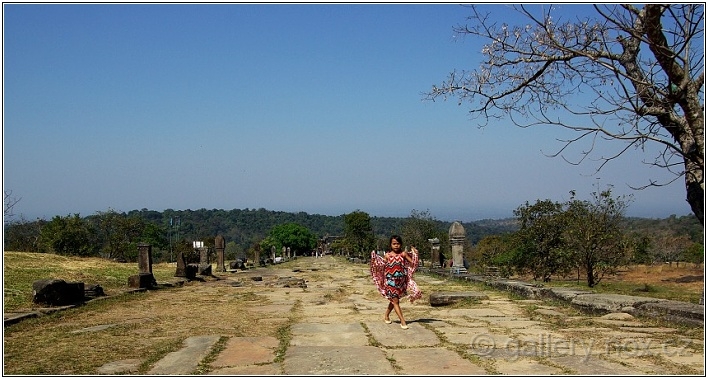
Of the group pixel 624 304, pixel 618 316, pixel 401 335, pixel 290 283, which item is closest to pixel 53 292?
pixel 401 335

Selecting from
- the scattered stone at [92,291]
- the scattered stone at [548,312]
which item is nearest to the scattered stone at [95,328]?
the scattered stone at [92,291]

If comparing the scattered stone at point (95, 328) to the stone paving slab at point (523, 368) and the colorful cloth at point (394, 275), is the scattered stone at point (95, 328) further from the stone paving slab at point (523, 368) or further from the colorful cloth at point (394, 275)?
the stone paving slab at point (523, 368)

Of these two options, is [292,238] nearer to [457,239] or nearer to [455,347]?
[457,239]

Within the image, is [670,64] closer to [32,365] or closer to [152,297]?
[32,365]

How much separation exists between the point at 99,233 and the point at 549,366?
5150 cm

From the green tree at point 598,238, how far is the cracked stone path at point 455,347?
896 cm

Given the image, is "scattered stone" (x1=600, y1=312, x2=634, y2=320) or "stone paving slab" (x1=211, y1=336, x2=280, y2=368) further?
"scattered stone" (x1=600, y1=312, x2=634, y2=320)

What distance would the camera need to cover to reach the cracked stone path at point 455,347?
5148mm

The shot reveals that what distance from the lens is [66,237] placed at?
41406mm

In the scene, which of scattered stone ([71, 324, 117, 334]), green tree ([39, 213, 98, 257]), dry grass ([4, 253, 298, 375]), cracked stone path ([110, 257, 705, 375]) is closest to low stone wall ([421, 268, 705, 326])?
cracked stone path ([110, 257, 705, 375])

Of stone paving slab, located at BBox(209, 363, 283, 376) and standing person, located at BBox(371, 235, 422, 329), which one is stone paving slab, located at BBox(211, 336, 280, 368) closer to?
stone paving slab, located at BBox(209, 363, 283, 376)

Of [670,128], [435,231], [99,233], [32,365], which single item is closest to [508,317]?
[670,128]

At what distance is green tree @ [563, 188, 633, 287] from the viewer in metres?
17.7

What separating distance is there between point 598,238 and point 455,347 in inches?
507
